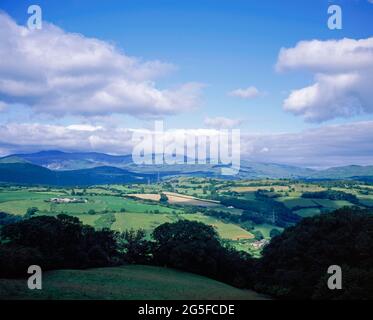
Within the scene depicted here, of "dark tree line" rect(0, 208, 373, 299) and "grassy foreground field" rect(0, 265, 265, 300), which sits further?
"dark tree line" rect(0, 208, 373, 299)

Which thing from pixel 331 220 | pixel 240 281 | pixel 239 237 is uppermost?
pixel 331 220

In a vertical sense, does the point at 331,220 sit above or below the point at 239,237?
above

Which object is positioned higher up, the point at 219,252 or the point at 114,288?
the point at 114,288

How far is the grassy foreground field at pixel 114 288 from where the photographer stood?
64.4 feet

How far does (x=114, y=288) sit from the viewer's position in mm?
24750

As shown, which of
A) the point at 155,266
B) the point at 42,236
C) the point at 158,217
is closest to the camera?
the point at 42,236

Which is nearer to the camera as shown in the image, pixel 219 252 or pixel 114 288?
pixel 114 288

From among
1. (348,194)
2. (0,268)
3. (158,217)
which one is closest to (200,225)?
(0,268)

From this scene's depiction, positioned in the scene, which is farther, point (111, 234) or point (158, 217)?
point (158, 217)

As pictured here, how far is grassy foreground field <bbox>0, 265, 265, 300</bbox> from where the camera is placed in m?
19.6

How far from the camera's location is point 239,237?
304 ft

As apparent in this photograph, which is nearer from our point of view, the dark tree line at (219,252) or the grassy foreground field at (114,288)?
the grassy foreground field at (114,288)

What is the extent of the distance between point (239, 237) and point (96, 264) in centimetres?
5506
